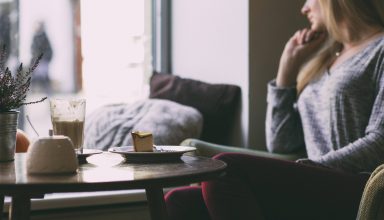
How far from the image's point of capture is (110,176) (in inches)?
46.8

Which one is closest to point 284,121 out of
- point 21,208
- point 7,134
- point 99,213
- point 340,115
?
point 340,115

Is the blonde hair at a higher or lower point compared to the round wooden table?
higher

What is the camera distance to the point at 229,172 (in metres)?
1.52

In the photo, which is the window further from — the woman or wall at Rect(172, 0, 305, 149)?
the woman

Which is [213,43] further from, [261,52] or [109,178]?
[109,178]

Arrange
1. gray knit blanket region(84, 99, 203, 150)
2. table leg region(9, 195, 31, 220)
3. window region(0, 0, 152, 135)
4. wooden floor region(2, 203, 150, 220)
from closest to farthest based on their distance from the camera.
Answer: table leg region(9, 195, 31, 220) → wooden floor region(2, 203, 150, 220) → gray knit blanket region(84, 99, 203, 150) → window region(0, 0, 152, 135)

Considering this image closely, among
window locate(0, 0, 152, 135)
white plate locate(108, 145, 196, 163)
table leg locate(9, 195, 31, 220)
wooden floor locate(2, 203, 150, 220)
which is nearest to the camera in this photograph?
table leg locate(9, 195, 31, 220)

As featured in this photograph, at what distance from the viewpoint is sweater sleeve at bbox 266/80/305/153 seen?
222cm

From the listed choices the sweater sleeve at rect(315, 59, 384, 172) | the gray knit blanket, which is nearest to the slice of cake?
the sweater sleeve at rect(315, 59, 384, 172)

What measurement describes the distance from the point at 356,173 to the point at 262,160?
373mm

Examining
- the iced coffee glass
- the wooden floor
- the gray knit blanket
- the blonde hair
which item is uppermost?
the blonde hair

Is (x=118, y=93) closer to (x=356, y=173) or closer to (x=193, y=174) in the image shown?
(x=356, y=173)

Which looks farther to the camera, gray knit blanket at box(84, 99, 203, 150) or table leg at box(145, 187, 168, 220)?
gray knit blanket at box(84, 99, 203, 150)

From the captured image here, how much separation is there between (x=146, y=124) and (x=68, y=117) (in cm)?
108
